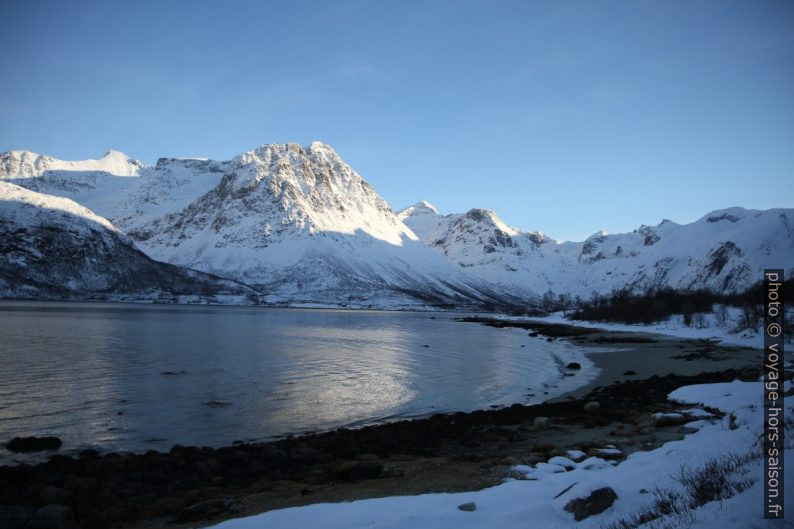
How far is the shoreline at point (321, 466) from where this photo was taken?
1240cm

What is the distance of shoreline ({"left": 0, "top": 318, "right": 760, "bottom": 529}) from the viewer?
12.4 m

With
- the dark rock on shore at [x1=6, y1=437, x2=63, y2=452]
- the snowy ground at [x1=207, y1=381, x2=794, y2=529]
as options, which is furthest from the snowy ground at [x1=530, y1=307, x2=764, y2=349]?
the dark rock on shore at [x1=6, y1=437, x2=63, y2=452]

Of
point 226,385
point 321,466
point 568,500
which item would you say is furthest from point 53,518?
point 226,385

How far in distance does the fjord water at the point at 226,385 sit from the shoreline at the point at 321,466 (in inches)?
123

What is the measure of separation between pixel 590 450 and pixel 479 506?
7013 mm

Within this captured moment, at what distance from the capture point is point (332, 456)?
17.4 metres

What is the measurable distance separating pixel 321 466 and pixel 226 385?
18683 mm

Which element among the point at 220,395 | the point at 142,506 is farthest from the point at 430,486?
the point at 220,395

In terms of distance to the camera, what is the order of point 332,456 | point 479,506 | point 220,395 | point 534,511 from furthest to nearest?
point 220,395
point 332,456
point 479,506
point 534,511

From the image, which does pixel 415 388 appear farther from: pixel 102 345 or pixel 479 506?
pixel 102 345

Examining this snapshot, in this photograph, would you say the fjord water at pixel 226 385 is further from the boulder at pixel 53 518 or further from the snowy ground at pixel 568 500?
the snowy ground at pixel 568 500

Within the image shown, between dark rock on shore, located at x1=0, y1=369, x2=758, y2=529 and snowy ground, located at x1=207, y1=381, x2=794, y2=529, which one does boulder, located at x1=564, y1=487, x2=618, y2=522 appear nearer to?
snowy ground, located at x1=207, y1=381, x2=794, y2=529

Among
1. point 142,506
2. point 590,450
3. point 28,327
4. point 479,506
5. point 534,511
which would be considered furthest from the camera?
point 28,327

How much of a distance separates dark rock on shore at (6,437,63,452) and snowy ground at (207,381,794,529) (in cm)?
1319
